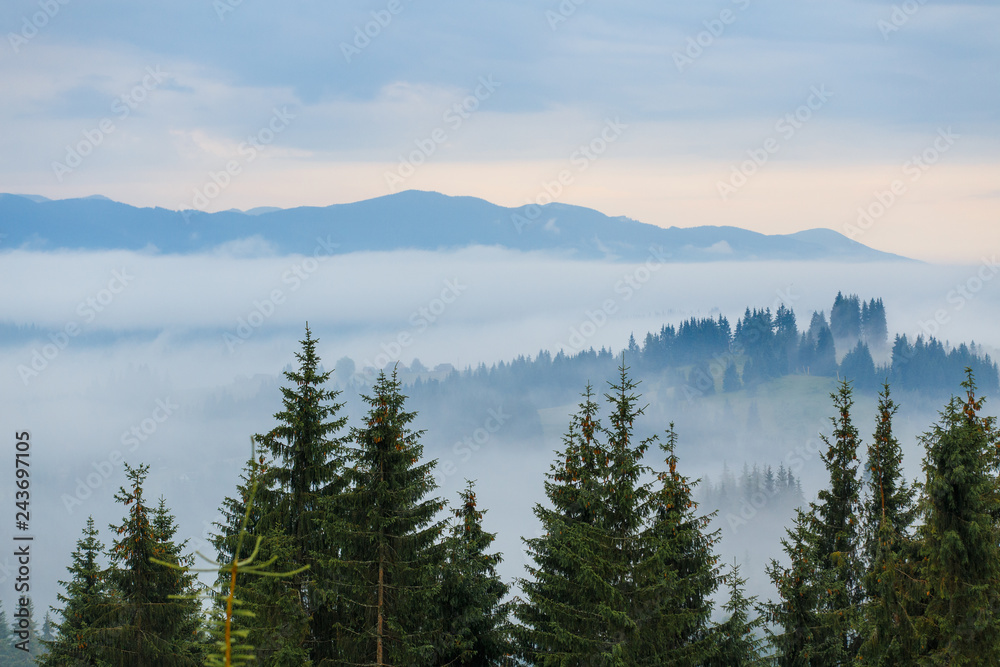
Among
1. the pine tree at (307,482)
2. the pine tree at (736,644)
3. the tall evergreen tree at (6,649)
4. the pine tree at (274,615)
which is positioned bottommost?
the tall evergreen tree at (6,649)

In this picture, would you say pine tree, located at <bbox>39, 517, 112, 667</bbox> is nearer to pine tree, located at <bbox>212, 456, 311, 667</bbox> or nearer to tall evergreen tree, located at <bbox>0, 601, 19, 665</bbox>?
pine tree, located at <bbox>212, 456, 311, 667</bbox>

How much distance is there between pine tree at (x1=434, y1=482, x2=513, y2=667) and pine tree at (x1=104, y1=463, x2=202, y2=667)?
6.60 m

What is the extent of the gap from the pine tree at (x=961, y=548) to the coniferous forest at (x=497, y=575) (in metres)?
0.04

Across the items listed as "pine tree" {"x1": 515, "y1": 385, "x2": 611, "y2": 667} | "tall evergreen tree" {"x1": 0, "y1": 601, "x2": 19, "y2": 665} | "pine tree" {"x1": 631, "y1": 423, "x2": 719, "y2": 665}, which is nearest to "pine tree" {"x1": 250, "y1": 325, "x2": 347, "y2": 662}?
"pine tree" {"x1": 515, "y1": 385, "x2": 611, "y2": 667}

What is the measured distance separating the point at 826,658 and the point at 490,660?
33.1 feet

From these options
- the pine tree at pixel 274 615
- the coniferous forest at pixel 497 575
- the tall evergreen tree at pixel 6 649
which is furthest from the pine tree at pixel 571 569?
the tall evergreen tree at pixel 6 649

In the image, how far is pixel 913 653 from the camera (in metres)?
20.5

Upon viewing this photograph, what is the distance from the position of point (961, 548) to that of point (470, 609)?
38.4 feet

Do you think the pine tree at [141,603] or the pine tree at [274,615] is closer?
the pine tree at [274,615]

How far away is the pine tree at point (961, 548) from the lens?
755 inches

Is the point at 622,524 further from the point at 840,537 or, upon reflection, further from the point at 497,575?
the point at 840,537

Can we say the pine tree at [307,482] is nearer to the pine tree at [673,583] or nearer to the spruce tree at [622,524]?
the spruce tree at [622,524]

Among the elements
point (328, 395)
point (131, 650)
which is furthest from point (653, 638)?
point (131, 650)

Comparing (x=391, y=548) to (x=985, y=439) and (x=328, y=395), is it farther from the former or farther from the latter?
(x=985, y=439)
